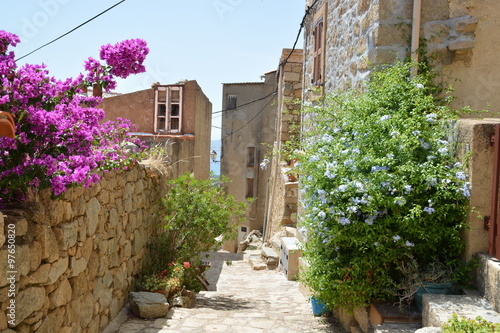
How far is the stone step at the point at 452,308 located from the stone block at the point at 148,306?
294 cm

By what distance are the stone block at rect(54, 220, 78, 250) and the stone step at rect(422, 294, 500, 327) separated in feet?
9.29

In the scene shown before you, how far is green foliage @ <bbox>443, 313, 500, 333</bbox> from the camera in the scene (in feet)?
10.6

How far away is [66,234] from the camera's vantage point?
3.85 m

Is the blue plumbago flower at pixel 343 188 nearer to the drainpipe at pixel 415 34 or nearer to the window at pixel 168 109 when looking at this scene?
the drainpipe at pixel 415 34

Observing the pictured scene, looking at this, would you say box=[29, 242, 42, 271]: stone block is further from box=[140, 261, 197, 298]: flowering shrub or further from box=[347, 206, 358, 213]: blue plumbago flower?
box=[140, 261, 197, 298]: flowering shrub

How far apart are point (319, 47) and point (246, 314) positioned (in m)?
4.52

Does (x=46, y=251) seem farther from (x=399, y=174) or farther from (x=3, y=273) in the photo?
(x=399, y=174)

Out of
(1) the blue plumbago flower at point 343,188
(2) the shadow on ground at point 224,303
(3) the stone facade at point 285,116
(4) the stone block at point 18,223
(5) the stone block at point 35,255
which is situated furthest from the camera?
(3) the stone facade at point 285,116

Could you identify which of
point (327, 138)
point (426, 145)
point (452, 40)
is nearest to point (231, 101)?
point (452, 40)

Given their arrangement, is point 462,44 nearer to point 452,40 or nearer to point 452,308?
point 452,40

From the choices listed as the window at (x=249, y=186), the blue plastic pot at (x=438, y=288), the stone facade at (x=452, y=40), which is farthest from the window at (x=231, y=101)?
the blue plastic pot at (x=438, y=288)

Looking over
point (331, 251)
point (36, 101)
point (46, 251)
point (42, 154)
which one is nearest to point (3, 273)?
point (46, 251)

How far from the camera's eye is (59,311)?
378cm

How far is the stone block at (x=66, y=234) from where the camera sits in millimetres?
3754
